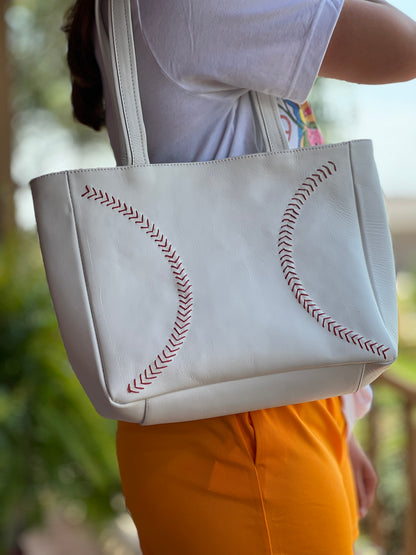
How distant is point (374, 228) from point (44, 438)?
1.99m

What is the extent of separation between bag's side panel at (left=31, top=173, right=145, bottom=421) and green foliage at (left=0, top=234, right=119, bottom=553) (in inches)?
71.6

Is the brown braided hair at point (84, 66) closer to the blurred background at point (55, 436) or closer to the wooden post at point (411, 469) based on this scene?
the blurred background at point (55, 436)

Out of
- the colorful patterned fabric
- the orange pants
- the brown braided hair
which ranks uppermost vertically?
the brown braided hair

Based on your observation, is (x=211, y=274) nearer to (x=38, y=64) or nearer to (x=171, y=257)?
(x=171, y=257)

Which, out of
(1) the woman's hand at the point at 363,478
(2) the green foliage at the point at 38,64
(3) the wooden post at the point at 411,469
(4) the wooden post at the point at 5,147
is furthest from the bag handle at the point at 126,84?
(2) the green foliage at the point at 38,64

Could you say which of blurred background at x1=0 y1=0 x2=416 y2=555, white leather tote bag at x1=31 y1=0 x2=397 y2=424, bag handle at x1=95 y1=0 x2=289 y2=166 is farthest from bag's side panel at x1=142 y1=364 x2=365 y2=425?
blurred background at x1=0 y1=0 x2=416 y2=555

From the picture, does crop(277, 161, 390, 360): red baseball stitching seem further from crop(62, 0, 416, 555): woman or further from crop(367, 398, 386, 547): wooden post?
crop(367, 398, 386, 547): wooden post

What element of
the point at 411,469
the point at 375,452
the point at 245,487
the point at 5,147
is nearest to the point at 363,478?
the point at 245,487

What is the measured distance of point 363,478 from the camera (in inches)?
35.2

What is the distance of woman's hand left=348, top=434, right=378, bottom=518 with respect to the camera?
0.88m

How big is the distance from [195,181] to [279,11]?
0.18 metres

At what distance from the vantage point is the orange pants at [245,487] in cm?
62

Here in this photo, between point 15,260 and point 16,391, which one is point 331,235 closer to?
point 16,391

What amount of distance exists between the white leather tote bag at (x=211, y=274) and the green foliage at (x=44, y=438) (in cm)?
183
